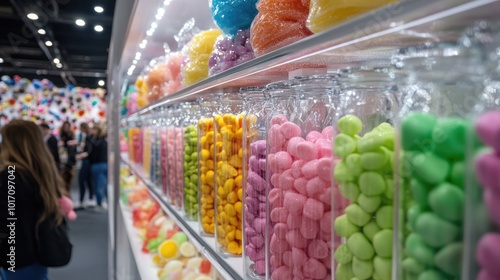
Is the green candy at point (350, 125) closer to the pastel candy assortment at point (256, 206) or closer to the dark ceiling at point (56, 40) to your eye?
the pastel candy assortment at point (256, 206)

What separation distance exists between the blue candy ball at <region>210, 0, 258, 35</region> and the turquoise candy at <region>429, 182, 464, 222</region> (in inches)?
36.0

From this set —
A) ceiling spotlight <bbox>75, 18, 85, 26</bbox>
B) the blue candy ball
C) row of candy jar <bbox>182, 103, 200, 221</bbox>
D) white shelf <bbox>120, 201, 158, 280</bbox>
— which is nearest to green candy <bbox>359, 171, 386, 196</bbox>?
the blue candy ball

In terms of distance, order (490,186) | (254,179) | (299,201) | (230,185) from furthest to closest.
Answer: (230,185) < (254,179) < (299,201) < (490,186)

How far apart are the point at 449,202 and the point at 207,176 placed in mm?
1002

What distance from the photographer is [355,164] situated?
24.2 inches

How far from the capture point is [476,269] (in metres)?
0.42

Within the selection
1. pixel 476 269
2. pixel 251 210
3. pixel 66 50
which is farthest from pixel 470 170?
pixel 66 50

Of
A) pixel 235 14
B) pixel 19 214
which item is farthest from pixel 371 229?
pixel 19 214

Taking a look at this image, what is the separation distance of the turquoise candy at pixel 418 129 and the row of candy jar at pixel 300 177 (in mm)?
215

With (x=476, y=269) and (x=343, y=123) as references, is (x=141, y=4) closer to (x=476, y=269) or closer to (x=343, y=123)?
(x=343, y=123)

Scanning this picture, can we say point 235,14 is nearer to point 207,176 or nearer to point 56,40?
point 207,176

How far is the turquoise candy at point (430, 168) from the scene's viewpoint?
46cm

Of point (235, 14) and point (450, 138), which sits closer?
point (450, 138)

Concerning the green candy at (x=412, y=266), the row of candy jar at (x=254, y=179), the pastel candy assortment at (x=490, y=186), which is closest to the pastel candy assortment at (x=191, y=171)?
the row of candy jar at (x=254, y=179)
